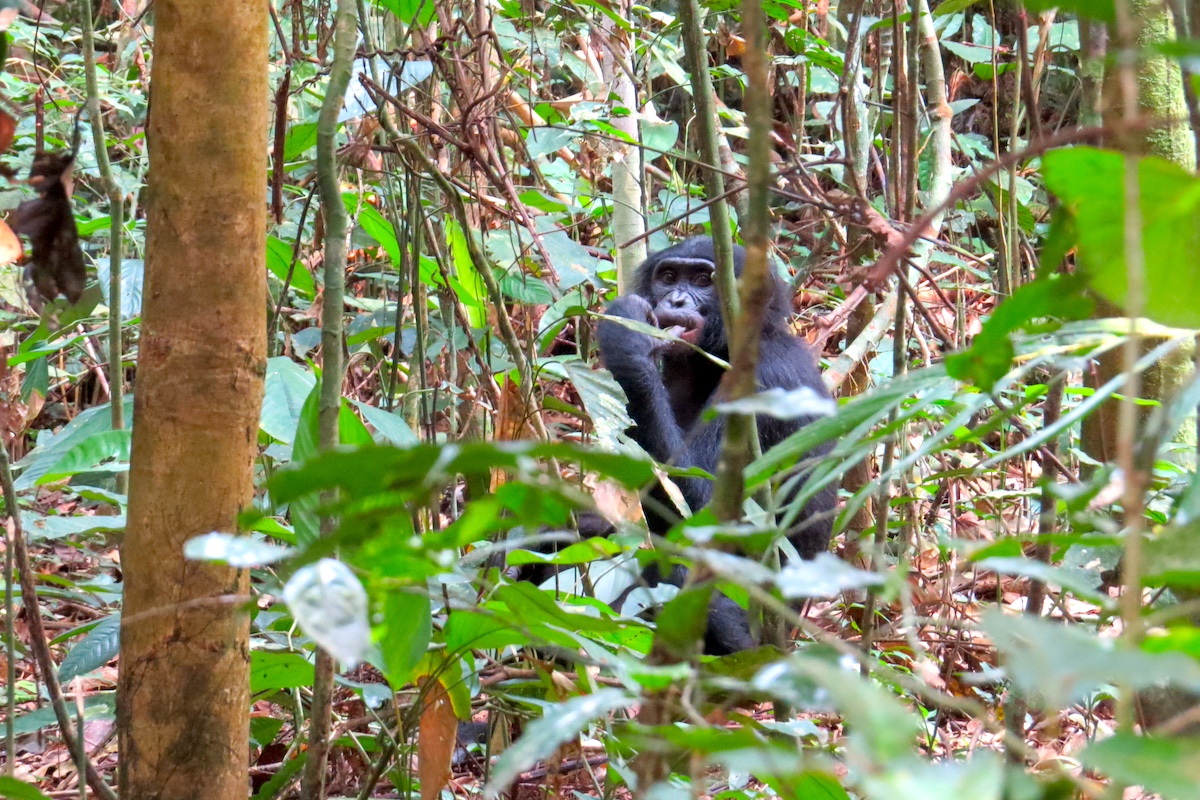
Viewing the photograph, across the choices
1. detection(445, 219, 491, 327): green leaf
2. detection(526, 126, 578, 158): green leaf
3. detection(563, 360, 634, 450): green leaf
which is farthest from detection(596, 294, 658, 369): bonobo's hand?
detection(563, 360, 634, 450): green leaf

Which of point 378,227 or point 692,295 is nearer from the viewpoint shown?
point 378,227

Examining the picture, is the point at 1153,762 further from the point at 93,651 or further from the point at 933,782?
the point at 93,651

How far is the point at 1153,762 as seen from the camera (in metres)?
0.48

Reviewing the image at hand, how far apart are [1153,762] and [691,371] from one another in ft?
13.7

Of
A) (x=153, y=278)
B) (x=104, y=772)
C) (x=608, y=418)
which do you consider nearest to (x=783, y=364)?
(x=608, y=418)

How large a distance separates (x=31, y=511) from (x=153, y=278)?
3046 millimetres

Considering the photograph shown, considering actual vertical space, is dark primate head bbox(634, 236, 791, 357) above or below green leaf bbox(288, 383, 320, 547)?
above

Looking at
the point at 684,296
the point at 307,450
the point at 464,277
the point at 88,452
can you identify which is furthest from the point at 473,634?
the point at 684,296

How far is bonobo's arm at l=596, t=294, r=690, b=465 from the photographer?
13.3ft

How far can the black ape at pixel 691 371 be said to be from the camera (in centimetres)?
388

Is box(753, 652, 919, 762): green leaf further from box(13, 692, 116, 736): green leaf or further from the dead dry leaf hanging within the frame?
box(13, 692, 116, 736): green leaf

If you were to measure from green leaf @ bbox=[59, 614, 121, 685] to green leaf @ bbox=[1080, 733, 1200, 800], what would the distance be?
71.4 inches

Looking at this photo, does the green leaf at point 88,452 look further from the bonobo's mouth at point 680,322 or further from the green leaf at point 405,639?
the bonobo's mouth at point 680,322

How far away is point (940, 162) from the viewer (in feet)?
13.3
